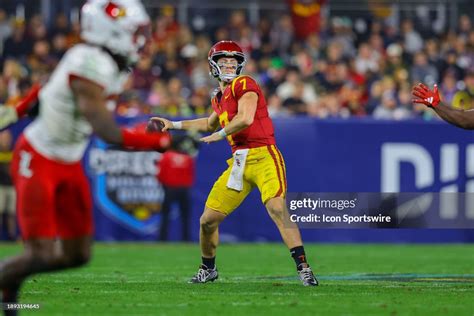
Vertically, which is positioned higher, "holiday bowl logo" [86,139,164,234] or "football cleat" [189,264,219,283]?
"holiday bowl logo" [86,139,164,234]

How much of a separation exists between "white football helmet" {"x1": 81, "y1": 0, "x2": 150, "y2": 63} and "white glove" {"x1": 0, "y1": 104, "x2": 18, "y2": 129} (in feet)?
2.48

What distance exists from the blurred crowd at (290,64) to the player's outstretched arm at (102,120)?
9775 mm

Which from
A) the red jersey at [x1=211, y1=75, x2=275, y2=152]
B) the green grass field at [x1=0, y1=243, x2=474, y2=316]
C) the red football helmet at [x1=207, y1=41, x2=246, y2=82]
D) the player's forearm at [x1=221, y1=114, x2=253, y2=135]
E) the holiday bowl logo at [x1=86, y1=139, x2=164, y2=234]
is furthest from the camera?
the holiday bowl logo at [x1=86, y1=139, x2=164, y2=234]

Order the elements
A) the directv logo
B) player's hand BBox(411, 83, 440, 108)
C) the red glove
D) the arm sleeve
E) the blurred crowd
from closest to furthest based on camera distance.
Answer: the red glove
player's hand BBox(411, 83, 440, 108)
the arm sleeve
the directv logo
the blurred crowd

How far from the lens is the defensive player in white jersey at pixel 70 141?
256 inches

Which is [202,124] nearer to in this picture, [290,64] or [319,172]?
[319,172]

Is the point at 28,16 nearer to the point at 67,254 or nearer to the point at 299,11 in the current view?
the point at 299,11

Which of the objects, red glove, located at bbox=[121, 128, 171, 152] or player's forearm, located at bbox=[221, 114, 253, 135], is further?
player's forearm, located at bbox=[221, 114, 253, 135]

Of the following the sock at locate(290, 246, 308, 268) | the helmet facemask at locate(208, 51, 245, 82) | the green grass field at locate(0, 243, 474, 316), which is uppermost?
the helmet facemask at locate(208, 51, 245, 82)

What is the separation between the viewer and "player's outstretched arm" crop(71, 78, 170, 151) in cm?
639

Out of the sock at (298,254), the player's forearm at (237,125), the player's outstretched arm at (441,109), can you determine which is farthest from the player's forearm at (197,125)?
the player's outstretched arm at (441,109)

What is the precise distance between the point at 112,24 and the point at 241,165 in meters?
2.95

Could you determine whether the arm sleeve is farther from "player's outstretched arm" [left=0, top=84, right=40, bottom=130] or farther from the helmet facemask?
"player's outstretched arm" [left=0, top=84, right=40, bottom=130]

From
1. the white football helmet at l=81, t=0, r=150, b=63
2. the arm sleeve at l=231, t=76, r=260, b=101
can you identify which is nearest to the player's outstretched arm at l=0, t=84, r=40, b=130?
the white football helmet at l=81, t=0, r=150, b=63
